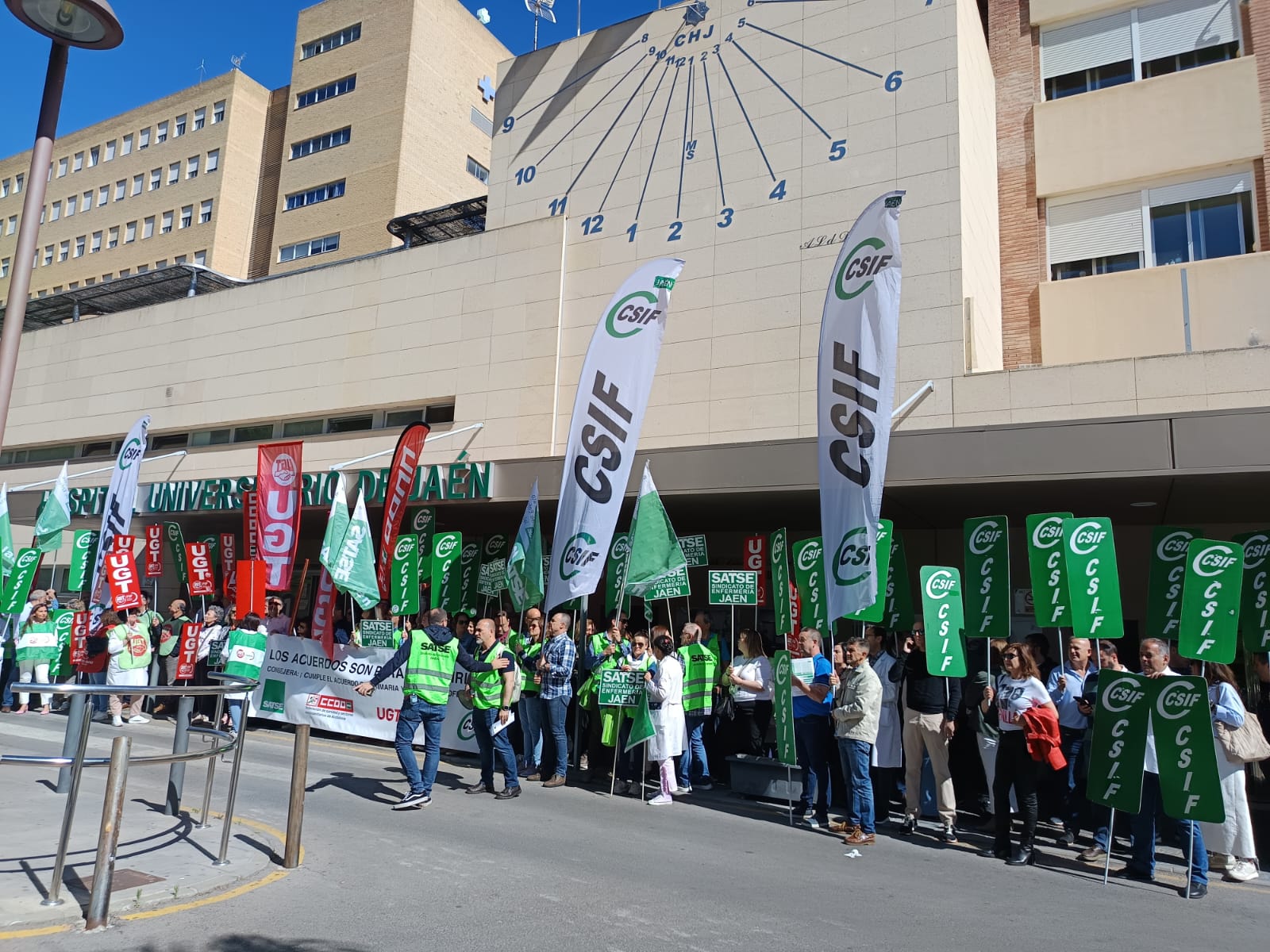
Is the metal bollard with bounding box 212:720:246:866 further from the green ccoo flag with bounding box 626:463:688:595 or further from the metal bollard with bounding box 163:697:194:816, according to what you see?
the green ccoo flag with bounding box 626:463:688:595

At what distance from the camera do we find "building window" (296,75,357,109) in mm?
37250

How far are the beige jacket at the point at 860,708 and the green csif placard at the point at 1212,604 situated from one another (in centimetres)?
257

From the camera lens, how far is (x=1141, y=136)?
1631cm

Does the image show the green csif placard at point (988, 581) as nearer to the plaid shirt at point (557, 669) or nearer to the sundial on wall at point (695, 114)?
the plaid shirt at point (557, 669)

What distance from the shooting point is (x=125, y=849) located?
A: 689 cm

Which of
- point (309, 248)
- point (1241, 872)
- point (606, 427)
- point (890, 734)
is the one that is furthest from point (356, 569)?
point (309, 248)

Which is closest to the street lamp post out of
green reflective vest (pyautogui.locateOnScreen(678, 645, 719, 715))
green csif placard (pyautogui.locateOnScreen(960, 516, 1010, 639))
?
green reflective vest (pyautogui.locateOnScreen(678, 645, 719, 715))

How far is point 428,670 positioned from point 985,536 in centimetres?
583

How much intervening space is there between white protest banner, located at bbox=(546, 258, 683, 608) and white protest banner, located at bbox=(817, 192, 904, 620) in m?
2.48

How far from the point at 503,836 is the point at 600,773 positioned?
12.6 ft

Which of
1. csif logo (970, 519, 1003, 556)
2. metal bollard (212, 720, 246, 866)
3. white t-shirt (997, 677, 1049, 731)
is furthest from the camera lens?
csif logo (970, 519, 1003, 556)

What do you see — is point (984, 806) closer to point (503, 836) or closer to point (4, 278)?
point (503, 836)

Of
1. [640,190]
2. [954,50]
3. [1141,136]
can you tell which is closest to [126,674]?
[640,190]

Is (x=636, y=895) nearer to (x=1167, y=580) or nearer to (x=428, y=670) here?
(x=428, y=670)
